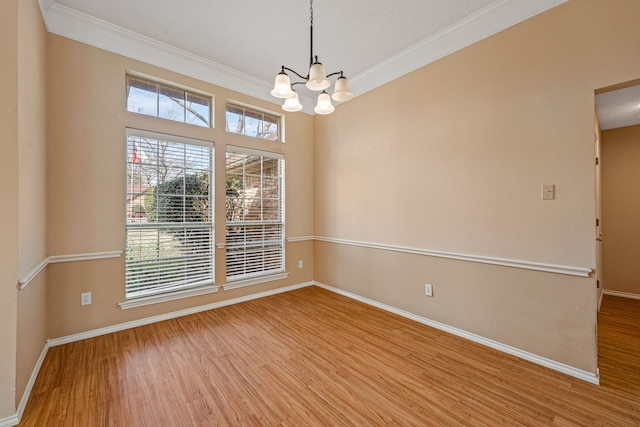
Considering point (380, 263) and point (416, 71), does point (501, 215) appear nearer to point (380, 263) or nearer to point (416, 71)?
point (380, 263)

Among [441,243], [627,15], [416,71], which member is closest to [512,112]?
[627,15]

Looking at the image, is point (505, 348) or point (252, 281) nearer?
point (505, 348)

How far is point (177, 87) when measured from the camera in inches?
126

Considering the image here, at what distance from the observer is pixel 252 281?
3777mm

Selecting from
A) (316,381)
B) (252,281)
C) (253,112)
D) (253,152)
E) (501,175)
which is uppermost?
(253,112)

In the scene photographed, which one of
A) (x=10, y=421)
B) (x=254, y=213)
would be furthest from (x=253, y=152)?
(x=10, y=421)

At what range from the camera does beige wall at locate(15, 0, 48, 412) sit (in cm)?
169

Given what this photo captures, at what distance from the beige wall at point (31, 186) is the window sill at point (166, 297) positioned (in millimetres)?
628

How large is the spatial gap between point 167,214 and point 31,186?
3.96 feet

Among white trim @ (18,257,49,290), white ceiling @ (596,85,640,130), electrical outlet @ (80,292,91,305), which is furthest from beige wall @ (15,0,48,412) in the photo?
white ceiling @ (596,85,640,130)

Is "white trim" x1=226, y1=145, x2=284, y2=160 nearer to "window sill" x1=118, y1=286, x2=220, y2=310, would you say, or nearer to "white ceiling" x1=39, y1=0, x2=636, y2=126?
"white ceiling" x1=39, y1=0, x2=636, y2=126

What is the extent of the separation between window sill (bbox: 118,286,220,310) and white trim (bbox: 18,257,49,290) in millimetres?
793

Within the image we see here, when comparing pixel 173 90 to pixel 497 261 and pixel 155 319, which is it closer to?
pixel 155 319

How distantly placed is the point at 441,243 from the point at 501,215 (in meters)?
0.63
